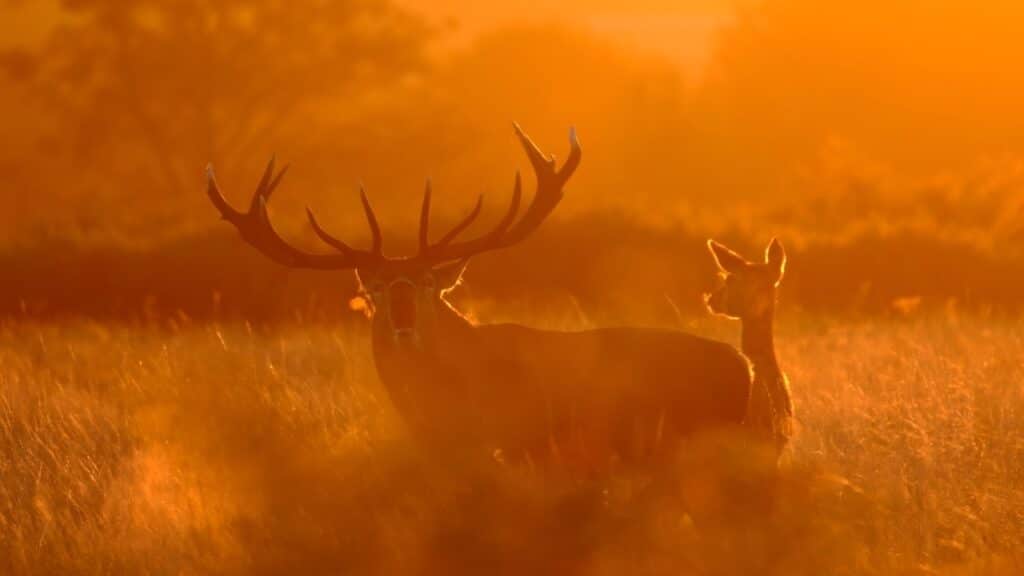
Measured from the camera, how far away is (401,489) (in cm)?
777

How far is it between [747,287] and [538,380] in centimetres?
144

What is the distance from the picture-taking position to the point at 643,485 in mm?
7695

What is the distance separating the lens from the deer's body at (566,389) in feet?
26.0

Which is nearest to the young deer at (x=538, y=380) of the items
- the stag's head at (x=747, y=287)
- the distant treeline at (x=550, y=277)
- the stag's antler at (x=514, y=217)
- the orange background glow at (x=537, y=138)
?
the stag's antler at (x=514, y=217)

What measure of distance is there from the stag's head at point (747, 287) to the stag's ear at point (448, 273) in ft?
4.74

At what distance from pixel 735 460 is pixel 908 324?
27.0ft

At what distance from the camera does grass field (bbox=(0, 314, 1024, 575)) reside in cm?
707

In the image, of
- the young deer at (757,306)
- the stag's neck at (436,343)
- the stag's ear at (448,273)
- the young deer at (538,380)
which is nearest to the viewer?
the young deer at (538,380)

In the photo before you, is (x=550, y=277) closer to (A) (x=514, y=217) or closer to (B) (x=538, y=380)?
(A) (x=514, y=217)

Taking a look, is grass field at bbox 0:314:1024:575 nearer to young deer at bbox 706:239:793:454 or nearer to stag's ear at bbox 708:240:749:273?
young deer at bbox 706:239:793:454

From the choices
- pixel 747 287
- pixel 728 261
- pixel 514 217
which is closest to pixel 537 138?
pixel 728 261

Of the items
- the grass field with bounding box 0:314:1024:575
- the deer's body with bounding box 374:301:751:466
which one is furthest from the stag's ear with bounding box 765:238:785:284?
the deer's body with bounding box 374:301:751:466

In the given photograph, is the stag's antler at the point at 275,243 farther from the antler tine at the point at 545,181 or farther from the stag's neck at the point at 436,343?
the antler tine at the point at 545,181

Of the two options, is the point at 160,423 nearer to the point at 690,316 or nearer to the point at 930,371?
the point at 930,371
